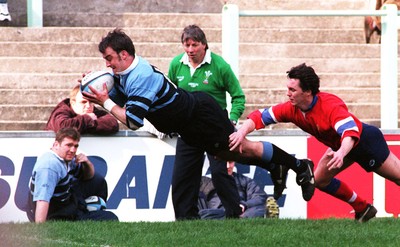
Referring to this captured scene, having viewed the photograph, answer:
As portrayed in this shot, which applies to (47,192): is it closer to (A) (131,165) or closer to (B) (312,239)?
(A) (131,165)

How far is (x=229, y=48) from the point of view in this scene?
12664mm

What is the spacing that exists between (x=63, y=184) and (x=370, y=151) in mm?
2833

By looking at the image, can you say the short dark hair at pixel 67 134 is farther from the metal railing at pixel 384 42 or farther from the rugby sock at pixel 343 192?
the rugby sock at pixel 343 192

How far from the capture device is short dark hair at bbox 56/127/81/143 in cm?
1145

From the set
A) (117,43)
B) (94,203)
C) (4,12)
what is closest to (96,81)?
(117,43)

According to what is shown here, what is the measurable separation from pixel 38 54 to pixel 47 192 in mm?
4299

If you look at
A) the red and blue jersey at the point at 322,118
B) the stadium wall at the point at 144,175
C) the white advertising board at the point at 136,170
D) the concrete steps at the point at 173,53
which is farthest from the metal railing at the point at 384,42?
the red and blue jersey at the point at 322,118

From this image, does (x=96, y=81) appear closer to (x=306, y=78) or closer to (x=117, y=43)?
(x=117, y=43)

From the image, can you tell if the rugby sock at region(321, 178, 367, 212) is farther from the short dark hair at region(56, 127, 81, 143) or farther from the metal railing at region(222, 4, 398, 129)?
the short dark hair at region(56, 127, 81, 143)

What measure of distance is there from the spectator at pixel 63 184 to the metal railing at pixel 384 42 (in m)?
2.04

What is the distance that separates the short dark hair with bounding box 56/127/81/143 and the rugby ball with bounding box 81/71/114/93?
175 centimetres

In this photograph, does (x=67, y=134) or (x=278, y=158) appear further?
(x=67, y=134)

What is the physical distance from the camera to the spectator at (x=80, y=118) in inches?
478

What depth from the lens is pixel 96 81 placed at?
9.66 meters
